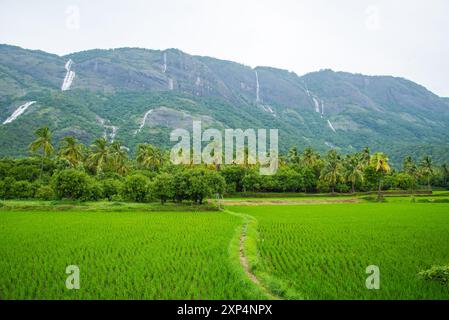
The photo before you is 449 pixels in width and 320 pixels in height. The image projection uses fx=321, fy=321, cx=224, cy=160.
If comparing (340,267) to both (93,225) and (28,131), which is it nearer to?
(93,225)

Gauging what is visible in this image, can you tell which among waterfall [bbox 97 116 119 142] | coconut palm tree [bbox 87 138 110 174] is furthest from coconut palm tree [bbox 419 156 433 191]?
waterfall [bbox 97 116 119 142]

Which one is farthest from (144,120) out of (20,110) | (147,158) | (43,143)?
(43,143)

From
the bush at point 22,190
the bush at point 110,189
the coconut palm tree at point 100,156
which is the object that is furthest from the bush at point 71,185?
the coconut palm tree at point 100,156

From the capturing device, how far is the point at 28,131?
123 metres

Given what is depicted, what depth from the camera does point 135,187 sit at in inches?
1780

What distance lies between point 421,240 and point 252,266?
1244cm

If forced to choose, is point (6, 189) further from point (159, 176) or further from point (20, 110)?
point (20, 110)

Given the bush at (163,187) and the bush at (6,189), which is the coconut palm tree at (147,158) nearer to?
the bush at (6,189)

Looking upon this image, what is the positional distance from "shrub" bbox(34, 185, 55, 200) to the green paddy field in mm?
21485

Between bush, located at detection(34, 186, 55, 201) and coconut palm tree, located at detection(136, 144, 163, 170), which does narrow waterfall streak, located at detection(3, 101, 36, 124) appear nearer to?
coconut palm tree, located at detection(136, 144, 163, 170)

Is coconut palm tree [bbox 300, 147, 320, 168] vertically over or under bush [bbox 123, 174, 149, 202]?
over

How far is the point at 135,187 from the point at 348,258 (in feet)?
116

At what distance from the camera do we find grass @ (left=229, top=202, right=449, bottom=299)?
10.4 metres

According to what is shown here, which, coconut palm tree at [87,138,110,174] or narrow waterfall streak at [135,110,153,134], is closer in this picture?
coconut palm tree at [87,138,110,174]
